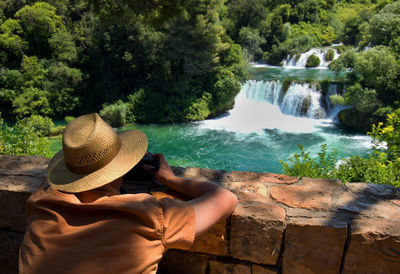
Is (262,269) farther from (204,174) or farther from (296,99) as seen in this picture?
(296,99)

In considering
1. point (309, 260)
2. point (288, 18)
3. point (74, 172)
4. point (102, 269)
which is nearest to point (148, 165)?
point (74, 172)

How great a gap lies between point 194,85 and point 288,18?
17.3 m

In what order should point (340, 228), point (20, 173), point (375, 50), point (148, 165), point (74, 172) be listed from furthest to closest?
1. point (375, 50)
2. point (20, 173)
3. point (148, 165)
4. point (340, 228)
5. point (74, 172)

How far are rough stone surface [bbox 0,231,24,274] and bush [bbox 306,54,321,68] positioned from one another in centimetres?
2332

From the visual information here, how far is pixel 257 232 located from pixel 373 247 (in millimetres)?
516

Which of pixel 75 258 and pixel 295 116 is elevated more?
pixel 75 258

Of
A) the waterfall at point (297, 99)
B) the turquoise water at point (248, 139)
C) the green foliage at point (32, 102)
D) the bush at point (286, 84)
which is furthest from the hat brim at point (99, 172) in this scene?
the green foliage at point (32, 102)

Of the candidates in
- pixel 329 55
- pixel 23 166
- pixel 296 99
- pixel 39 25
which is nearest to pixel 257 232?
pixel 23 166

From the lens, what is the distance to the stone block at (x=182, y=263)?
1.65m

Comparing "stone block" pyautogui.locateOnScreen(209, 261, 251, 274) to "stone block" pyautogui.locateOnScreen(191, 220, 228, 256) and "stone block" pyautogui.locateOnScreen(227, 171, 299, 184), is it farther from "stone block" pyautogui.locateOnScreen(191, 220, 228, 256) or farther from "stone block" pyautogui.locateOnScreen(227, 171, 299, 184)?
"stone block" pyautogui.locateOnScreen(227, 171, 299, 184)

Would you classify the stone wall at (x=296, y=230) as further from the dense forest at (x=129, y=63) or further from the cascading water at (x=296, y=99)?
the cascading water at (x=296, y=99)

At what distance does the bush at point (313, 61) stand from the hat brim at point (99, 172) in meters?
23.4

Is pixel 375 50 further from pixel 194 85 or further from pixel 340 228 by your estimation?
pixel 340 228

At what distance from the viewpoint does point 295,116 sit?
55.2 ft
